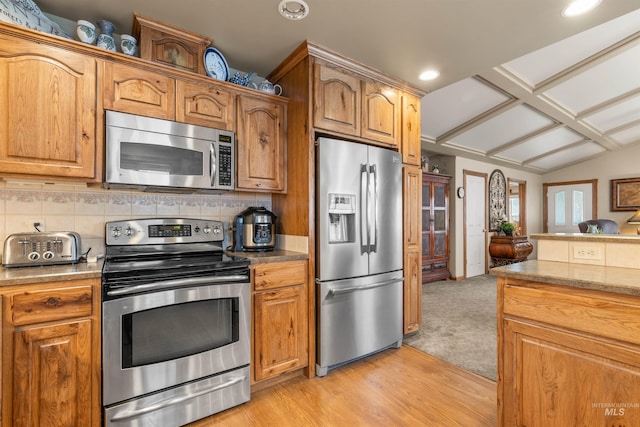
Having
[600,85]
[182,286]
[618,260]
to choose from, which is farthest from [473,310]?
[182,286]

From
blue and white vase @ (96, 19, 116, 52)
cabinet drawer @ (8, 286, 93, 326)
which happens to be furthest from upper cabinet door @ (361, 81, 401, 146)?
cabinet drawer @ (8, 286, 93, 326)

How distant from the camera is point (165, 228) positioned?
2150 mm

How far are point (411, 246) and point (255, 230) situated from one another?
4.83 feet

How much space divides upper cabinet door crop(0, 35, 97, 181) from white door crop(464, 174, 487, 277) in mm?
5600

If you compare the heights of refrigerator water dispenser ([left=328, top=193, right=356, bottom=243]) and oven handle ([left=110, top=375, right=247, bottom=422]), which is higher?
refrigerator water dispenser ([left=328, top=193, right=356, bottom=243])

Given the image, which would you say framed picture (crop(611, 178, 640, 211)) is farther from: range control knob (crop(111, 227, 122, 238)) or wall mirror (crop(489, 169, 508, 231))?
range control knob (crop(111, 227, 122, 238))

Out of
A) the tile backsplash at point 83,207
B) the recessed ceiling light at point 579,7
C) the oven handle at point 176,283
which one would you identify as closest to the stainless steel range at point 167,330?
the oven handle at point 176,283

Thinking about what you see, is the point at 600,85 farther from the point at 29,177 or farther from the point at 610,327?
the point at 29,177

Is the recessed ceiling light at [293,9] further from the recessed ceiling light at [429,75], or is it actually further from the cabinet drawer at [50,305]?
the cabinet drawer at [50,305]

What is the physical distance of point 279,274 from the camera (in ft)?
6.89

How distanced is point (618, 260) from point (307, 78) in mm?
2148

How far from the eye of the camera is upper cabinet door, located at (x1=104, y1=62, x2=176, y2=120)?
70.5 inches

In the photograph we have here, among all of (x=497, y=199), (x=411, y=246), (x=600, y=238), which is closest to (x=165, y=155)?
(x=411, y=246)

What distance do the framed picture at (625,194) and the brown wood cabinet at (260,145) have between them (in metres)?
7.74
